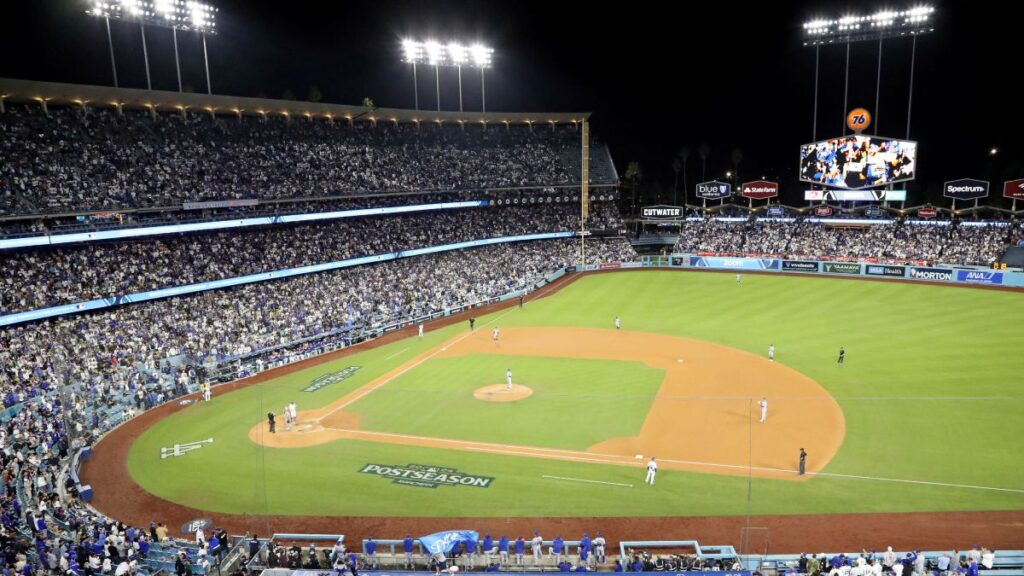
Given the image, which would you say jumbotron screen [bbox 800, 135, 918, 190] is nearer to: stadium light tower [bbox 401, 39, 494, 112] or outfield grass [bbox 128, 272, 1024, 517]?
outfield grass [bbox 128, 272, 1024, 517]

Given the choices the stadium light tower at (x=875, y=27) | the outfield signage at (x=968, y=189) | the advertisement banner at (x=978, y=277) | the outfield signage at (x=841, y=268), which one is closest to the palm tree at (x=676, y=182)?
the stadium light tower at (x=875, y=27)

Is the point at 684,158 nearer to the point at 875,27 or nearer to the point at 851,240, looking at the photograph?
the point at 851,240

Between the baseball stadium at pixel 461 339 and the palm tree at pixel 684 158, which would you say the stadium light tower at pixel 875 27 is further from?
the palm tree at pixel 684 158

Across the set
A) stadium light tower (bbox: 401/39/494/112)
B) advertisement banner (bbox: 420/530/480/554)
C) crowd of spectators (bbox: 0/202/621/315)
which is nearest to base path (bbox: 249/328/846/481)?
advertisement banner (bbox: 420/530/480/554)

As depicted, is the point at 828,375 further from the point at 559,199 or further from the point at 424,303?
the point at 559,199

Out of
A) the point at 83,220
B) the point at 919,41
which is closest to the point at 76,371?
the point at 83,220
